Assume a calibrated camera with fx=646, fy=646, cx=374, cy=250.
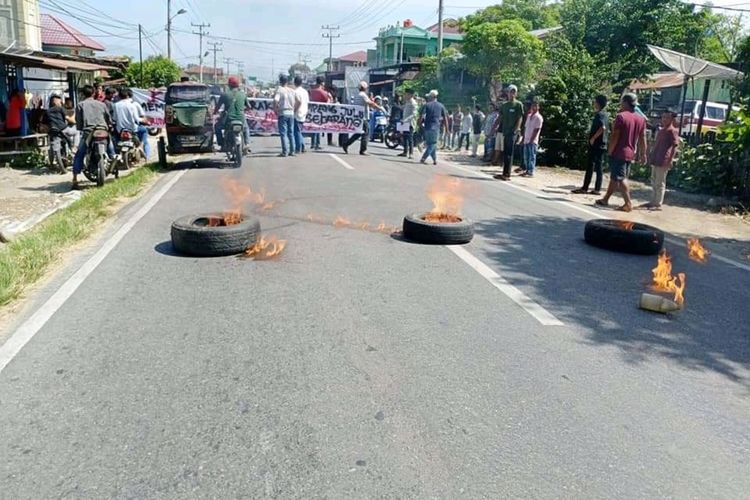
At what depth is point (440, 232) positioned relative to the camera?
25.8 ft

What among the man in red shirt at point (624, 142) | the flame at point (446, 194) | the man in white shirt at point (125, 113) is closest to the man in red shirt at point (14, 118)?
the man in white shirt at point (125, 113)

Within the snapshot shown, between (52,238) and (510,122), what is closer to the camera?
(52,238)

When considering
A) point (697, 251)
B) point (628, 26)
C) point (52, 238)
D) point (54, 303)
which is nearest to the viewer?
point (54, 303)

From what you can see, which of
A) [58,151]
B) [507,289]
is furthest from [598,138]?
[58,151]

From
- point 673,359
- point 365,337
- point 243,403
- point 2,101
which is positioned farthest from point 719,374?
point 2,101

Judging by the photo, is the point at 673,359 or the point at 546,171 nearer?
the point at 673,359

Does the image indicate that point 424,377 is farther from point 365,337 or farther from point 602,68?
point 602,68

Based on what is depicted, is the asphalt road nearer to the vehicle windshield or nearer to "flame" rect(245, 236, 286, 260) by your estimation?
"flame" rect(245, 236, 286, 260)

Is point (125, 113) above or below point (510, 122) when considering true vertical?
below

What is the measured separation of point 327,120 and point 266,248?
12.5 metres

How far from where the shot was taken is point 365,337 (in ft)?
15.9

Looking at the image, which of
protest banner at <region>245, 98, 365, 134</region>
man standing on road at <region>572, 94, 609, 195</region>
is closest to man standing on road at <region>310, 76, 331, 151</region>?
protest banner at <region>245, 98, 365, 134</region>

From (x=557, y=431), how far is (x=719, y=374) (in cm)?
167

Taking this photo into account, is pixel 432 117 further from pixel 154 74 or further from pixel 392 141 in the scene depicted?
pixel 154 74
